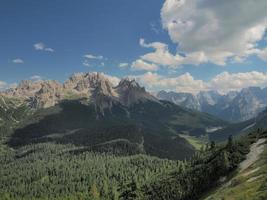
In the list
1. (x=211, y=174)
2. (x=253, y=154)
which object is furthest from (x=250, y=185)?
(x=211, y=174)

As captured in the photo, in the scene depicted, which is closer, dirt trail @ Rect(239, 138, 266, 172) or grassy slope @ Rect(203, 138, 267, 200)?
grassy slope @ Rect(203, 138, 267, 200)

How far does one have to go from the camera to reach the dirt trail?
121 m

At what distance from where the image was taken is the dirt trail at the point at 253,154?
121m

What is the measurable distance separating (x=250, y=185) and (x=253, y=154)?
40.0 m

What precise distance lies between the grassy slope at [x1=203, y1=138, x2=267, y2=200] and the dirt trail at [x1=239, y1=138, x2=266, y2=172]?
12.5ft

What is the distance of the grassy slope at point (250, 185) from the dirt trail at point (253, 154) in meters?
3.80

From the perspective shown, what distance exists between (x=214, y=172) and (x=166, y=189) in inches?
1707

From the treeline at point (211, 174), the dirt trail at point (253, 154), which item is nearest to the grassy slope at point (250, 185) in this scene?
the dirt trail at point (253, 154)

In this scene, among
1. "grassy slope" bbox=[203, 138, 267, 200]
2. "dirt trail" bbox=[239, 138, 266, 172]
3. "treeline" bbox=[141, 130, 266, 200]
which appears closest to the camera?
"grassy slope" bbox=[203, 138, 267, 200]

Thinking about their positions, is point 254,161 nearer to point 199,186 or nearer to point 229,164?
point 229,164

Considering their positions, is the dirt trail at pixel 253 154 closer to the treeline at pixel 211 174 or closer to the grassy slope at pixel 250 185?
the treeline at pixel 211 174

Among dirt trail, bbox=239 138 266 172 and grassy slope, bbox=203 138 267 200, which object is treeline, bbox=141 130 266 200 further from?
grassy slope, bbox=203 138 267 200

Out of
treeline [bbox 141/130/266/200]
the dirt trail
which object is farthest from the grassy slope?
treeline [bbox 141/130/266/200]

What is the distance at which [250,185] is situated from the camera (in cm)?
9075
